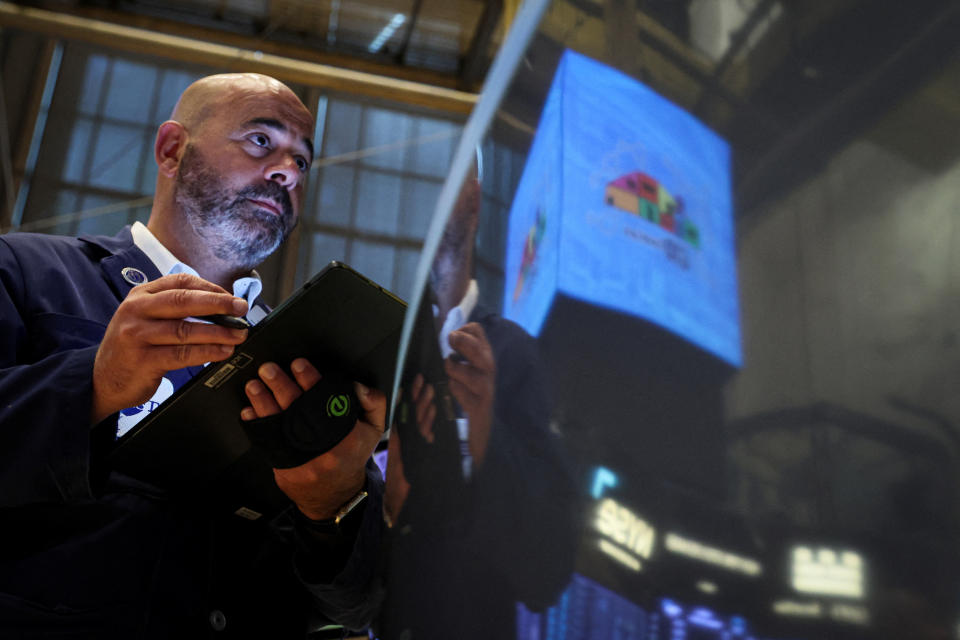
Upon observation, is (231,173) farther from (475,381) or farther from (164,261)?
(475,381)

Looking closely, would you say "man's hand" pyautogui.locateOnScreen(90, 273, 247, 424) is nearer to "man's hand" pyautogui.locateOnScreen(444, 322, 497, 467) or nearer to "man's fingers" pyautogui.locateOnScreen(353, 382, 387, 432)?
"man's fingers" pyautogui.locateOnScreen(353, 382, 387, 432)

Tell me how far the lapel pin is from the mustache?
0.21 metres

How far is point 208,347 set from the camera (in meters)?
0.55

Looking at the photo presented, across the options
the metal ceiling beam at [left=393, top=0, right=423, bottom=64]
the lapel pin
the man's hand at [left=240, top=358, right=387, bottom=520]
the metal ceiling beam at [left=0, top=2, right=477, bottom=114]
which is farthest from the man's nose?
the metal ceiling beam at [left=393, top=0, right=423, bottom=64]

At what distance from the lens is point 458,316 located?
290mm

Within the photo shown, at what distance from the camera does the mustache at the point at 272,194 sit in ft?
3.59

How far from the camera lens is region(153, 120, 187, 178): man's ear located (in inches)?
46.6

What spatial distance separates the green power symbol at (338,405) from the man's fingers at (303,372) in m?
0.02

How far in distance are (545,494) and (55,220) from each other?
519cm

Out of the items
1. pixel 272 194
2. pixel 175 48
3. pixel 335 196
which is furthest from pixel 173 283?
pixel 335 196

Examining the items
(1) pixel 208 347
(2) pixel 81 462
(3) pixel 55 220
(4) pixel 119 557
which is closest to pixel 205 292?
(1) pixel 208 347

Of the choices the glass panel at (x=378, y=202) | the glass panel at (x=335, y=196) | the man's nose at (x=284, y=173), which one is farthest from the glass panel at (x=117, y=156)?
the man's nose at (x=284, y=173)

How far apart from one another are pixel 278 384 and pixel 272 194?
1.98ft

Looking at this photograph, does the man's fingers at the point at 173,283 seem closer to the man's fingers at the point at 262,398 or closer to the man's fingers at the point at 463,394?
the man's fingers at the point at 262,398
